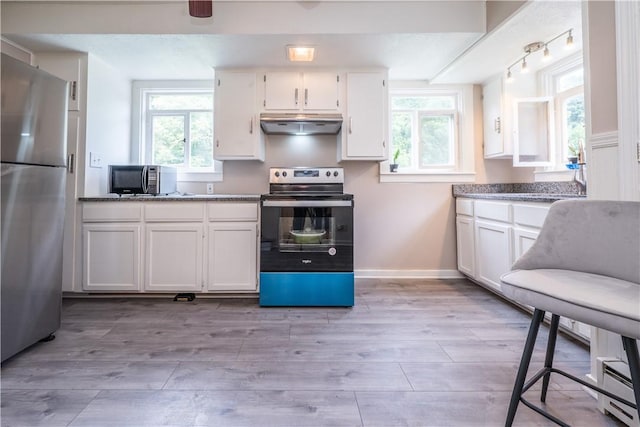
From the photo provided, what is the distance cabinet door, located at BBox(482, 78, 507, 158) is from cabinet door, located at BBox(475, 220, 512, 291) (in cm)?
85

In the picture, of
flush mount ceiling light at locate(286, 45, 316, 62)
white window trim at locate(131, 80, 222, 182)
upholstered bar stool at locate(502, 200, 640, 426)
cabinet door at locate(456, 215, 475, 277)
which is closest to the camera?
upholstered bar stool at locate(502, 200, 640, 426)

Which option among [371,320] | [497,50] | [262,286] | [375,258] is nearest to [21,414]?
[262,286]

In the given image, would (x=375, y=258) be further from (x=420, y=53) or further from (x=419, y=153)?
(x=420, y=53)

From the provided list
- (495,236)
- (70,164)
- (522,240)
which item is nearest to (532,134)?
(495,236)

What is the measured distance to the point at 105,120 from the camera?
112 inches

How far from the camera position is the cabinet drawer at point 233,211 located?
2.55m

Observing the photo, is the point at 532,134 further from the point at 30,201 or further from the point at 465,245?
the point at 30,201

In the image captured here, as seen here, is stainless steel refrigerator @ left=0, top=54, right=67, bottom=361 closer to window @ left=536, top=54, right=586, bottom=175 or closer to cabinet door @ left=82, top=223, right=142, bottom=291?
cabinet door @ left=82, top=223, right=142, bottom=291

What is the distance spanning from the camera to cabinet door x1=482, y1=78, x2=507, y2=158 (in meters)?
2.96

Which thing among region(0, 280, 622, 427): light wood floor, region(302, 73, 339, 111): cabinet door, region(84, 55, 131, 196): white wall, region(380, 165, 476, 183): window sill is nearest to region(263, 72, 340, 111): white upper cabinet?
region(302, 73, 339, 111): cabinet door

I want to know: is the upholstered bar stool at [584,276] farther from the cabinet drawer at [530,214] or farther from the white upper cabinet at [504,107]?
the white upper cabinet at [504,107]

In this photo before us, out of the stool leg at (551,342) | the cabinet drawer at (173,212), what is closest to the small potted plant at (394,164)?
the cabinet drawer at (173,212)

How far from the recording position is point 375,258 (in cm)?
323

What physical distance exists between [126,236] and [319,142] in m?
1.97
